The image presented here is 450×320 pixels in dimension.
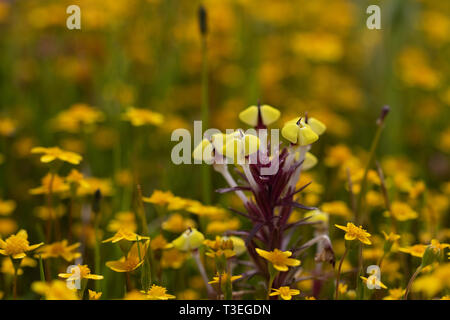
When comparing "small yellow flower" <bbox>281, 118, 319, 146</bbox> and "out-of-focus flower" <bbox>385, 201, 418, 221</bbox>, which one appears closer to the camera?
"small yellow flower" <bbox>281, 118, 319, 146</bbox>

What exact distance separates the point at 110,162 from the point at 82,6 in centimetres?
77

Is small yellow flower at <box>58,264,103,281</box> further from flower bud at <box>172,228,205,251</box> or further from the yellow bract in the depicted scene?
the yellow bract

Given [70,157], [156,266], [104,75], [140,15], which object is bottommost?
[156,266]

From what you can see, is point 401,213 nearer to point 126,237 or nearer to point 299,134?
point 299,134

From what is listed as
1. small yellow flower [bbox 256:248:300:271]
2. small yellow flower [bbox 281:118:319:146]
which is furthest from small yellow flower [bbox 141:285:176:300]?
small yellow flower [bbox 281:118:319:146]

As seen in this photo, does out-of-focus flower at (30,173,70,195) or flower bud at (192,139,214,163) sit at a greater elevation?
flower bud at (192,139,214,163)

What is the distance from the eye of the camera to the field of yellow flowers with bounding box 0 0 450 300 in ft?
2.50

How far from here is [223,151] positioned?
2.28 ft

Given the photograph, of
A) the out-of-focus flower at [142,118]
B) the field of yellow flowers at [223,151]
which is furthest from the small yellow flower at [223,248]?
the out-of-focus flower at [142,118]

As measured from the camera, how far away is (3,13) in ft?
6.79

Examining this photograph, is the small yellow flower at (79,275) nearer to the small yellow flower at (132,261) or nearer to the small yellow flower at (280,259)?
the small yellow flower at (132,261)

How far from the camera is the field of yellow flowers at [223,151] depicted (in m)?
0.76
